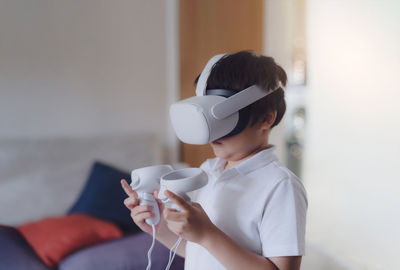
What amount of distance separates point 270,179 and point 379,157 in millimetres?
219

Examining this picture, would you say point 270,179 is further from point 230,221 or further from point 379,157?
point 379,157

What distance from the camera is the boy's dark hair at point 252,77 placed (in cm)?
50

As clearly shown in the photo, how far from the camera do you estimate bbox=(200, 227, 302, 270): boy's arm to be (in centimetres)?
44

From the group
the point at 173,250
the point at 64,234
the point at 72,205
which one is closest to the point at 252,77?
the point at 173,250

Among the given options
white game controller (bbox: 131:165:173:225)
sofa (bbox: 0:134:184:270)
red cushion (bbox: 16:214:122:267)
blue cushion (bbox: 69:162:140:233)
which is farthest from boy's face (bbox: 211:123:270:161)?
red cushion (bbox: 16:214:122:267)

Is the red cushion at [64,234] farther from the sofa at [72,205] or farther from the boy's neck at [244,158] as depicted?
the boy's neck at [244,158]

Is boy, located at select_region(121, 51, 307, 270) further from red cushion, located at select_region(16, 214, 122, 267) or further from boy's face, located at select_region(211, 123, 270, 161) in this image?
red cushion, located at select_region(16, 214, 122, 267)

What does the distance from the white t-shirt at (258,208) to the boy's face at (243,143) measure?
0.05ft

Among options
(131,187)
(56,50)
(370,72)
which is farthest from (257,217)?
(56,50)

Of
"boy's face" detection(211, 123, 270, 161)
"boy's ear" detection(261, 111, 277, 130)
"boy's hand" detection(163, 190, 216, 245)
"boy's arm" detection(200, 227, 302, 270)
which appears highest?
"boy's ear" detection(261, 111, 277, 130)

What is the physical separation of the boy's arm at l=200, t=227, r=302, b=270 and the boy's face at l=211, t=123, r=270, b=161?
139mm

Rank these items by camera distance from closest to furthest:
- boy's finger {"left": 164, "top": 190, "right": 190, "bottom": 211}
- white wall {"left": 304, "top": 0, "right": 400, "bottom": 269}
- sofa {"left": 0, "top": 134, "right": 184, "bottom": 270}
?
boy's finger {"left": 164, "top": 190, "right": 190, "bottom": 211}
white wall {"left": 304, "top": 0, "right": 400, "bottom": 269}
sofa {"left": 0, "top": 134, "right": 184, "bottom": 270}

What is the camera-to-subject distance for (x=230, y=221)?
522 mm

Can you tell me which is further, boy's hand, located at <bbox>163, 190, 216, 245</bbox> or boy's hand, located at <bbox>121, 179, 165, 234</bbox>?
boy's hand, located at <bbox>121, 179, 165, 234</bbox>
